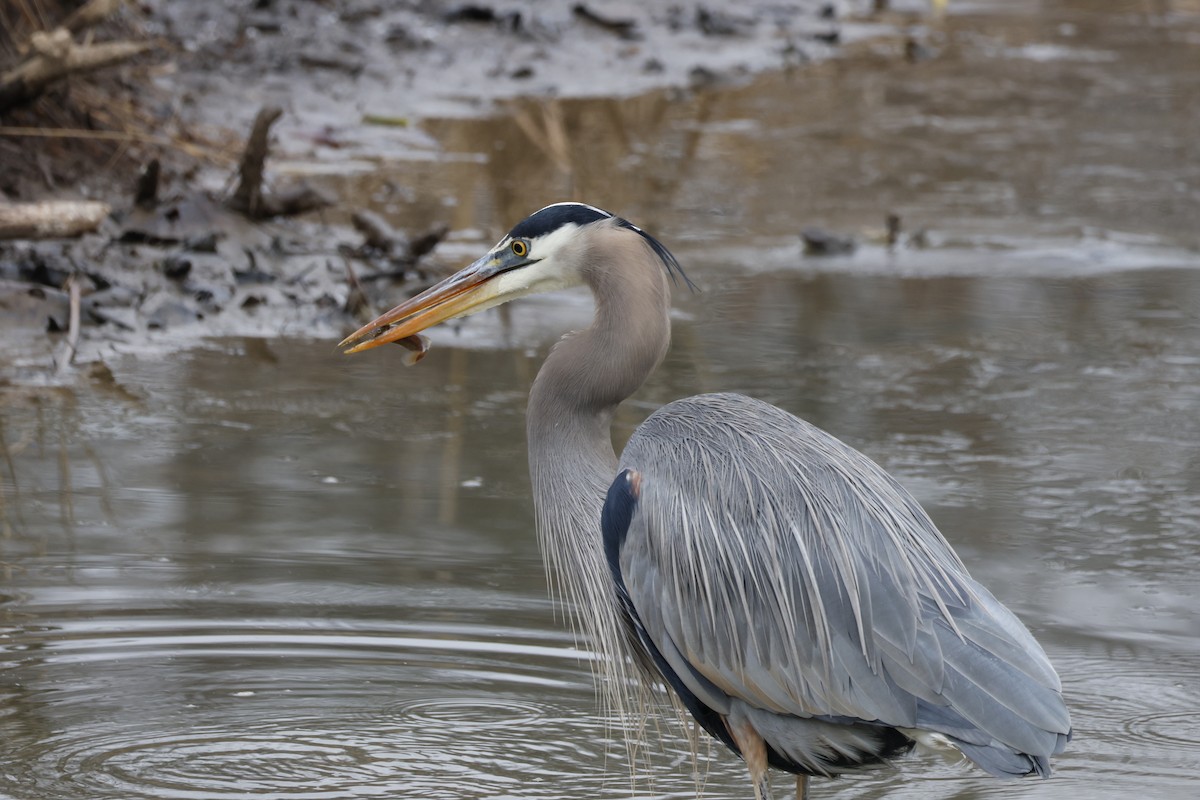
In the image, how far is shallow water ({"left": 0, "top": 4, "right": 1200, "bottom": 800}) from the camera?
466 cm

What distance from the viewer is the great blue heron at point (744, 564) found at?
13.2 feet

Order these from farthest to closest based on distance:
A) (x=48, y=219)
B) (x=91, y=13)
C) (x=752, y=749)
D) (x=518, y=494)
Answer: (x=91, y=13) < (x=48, y=219) < (x=518, y=494) < (x=752, y=749)

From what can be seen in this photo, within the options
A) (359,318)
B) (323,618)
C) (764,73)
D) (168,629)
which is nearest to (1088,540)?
(323,618)

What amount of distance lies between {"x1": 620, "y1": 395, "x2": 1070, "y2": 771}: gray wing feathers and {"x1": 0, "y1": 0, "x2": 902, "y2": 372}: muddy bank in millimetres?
4063

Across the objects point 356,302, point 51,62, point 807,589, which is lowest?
point 807,589

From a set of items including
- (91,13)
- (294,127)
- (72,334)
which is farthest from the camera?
(294,127)

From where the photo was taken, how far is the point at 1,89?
8.45m

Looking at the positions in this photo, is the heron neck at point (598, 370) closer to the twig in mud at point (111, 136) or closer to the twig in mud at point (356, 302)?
the twig in mud at point (356, 302)

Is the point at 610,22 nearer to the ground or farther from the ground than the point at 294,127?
farther from the ground

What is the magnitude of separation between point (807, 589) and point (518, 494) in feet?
7.62

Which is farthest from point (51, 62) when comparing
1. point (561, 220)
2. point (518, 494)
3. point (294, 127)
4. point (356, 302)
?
point (561, 220)

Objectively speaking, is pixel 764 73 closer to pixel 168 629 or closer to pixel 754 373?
pixel 754 373

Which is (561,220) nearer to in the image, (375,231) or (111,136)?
(375,231)

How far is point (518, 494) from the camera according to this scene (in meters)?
6.38
